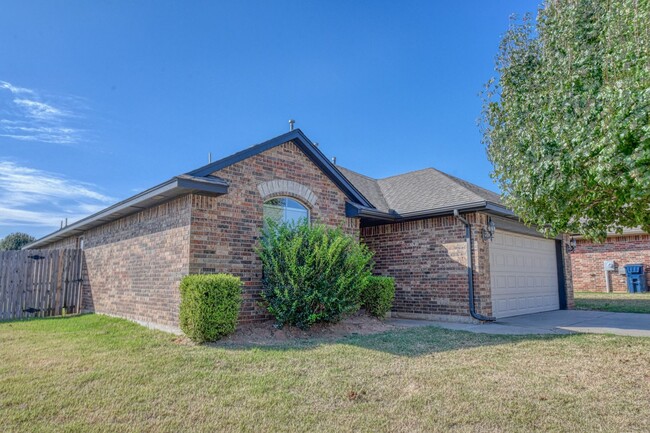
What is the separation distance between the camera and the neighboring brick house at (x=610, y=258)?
19094 mm

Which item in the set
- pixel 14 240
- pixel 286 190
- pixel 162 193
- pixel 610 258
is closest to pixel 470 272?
pixel 286 190

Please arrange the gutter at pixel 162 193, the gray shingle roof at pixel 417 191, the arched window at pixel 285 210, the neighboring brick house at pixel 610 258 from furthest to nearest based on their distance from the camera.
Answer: the neighboring brick house at pixel 610 258 < the gray shingle roof at pixel 417 191 < the arched window at pixel 285 210 < the gutter at pixel 162 193

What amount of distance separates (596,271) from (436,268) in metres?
14.7

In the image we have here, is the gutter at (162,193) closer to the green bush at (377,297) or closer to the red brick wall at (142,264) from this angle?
the red brick wall at (142,264)

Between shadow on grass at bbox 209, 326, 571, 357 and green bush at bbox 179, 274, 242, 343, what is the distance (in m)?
0.28

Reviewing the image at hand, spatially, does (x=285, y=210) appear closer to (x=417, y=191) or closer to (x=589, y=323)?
(x=417, y=191)

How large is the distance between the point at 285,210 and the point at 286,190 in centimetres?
49

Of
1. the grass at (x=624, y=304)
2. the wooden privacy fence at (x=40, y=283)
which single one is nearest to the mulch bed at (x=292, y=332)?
the wooden privacy fence at (x=40, y=283)

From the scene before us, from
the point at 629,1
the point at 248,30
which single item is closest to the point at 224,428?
the point at 629,1

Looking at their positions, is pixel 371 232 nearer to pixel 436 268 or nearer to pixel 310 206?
pixel 436 268

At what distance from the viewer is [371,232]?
497 inches

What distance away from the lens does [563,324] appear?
32.4 feet

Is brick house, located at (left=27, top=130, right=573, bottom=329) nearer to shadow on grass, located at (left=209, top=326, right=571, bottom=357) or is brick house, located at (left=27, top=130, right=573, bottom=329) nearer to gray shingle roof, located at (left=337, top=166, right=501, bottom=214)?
gray shingle roof, located at (left=337, top=166, right=501, bottom=214)

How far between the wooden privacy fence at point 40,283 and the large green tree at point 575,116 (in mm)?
12831
